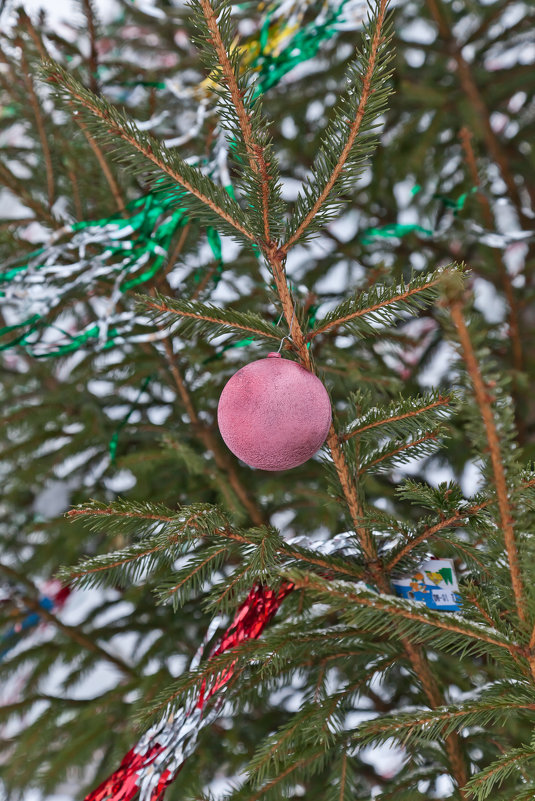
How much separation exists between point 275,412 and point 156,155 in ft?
0.81

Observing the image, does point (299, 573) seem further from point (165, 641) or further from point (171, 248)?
point (165, 641)

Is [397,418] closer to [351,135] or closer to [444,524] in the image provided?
[444,524]

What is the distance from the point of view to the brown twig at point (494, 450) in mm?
403

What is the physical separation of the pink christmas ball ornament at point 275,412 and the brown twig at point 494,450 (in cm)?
16

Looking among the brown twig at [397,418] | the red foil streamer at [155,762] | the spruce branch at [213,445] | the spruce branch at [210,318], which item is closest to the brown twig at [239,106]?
the spruce branch at [210,318]

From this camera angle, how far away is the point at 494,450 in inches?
17.6

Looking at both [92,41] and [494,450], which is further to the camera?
[92,41]

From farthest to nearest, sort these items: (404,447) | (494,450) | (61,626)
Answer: (61,626), (404,447), (494,450)

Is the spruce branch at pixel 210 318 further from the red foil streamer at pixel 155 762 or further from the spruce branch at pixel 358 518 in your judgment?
the red foil streamer at pixel 155 762

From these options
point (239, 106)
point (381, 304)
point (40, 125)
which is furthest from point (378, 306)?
point (40, 125)

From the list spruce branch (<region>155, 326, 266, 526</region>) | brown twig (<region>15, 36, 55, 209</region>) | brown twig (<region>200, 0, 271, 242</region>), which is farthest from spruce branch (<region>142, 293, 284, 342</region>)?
brown twig (<region>15, 36, 55, 209</region>)

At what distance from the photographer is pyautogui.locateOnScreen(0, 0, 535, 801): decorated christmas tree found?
0.56 m

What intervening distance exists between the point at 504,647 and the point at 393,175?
1672mm

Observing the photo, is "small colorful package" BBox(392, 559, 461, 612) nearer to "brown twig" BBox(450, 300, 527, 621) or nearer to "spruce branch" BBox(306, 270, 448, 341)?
"brown twig" BBox(450, 300, 527, 621)
